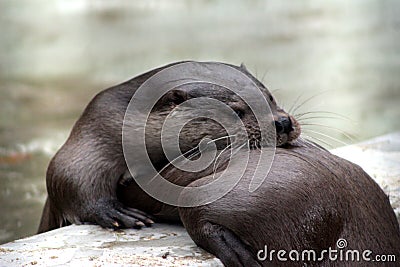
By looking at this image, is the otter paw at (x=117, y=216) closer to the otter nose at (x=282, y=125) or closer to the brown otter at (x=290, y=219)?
the brown otter at (x=290, y=219)

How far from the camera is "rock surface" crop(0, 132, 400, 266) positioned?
94.3 inches

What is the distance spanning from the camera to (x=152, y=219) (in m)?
2.80

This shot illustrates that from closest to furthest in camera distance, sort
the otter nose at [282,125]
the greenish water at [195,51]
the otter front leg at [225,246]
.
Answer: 1. the otter front leg at [225,246]
2. the otter nose at [282,125]
3. the greenish water at [195,51]

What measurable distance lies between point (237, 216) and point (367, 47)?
5191mm

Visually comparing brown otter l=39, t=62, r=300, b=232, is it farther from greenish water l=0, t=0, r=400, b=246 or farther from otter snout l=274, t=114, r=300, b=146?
greenish water l=0, t=0, r=400, b=246

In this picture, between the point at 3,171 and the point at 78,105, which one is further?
the point at 78,105

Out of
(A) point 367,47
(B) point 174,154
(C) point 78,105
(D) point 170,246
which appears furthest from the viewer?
(A) point 367,47

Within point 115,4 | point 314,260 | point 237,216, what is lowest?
point 314,260

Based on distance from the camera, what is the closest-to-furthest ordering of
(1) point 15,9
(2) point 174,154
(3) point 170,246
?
(3) point 170,246, (2) point 174,154, (1) point 15,9

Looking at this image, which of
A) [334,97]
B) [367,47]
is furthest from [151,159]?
Answer: [367,47]

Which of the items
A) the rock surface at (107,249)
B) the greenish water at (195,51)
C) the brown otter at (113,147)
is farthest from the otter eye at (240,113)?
the greenish water at (195,51)

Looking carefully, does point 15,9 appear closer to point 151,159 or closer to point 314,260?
point 151,159

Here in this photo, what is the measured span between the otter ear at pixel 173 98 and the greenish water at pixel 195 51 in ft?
10.6

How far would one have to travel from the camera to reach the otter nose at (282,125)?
2.64 meters
